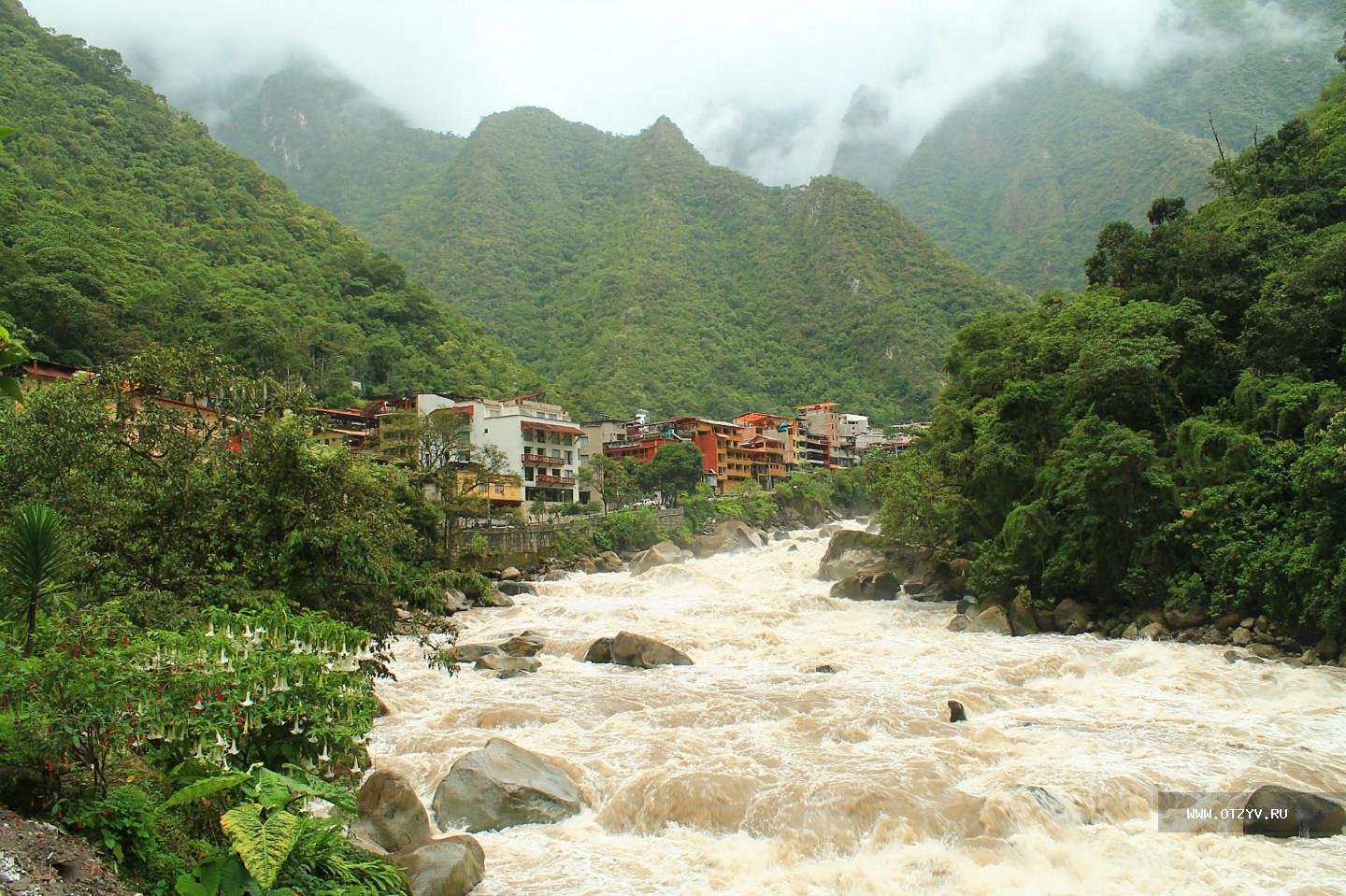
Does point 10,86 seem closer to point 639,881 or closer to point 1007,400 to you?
point 1007,400

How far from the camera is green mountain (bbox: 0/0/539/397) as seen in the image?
36125 mm

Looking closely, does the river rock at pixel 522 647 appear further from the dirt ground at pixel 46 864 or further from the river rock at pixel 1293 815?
the river rock at pixel 1293 815

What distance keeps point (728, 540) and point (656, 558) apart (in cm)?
787

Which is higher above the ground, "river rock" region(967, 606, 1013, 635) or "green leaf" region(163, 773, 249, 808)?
"green leaf" region(163, 773, 249, 808)

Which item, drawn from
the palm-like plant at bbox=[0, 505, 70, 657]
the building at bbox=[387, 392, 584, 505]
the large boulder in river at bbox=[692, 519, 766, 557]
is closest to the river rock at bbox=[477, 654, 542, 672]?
the palm-like plant at bbox=[0, 505, 70, 657]

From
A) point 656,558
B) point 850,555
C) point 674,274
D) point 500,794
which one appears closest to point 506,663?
point 500,794

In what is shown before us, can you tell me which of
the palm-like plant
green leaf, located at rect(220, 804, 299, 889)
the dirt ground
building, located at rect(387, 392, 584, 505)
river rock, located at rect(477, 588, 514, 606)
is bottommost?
A: river rock, located at rect(477, 588, 514, 606)

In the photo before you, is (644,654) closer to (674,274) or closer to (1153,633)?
(1153,633)

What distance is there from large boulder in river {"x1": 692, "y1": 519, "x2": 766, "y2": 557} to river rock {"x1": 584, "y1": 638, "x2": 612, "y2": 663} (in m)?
25.2

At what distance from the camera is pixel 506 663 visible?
1667cm

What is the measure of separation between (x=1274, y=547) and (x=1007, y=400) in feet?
27.0

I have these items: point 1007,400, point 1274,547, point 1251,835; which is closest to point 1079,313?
point 1007,400

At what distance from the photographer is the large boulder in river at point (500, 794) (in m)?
8.80

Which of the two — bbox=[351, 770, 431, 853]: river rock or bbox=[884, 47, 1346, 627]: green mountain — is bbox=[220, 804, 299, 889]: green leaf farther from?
bbox=[884, 47, 1346, 627]: green mountain
